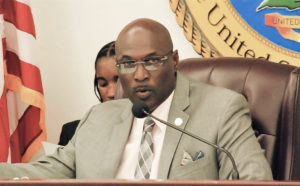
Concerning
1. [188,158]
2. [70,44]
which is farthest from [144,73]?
[70,44]

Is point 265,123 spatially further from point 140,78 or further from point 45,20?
point 45,20

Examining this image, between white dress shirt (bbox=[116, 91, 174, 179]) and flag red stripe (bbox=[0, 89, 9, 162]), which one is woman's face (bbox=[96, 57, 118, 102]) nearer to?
flag red stripe (bbox=[0, 89, 9, 162])

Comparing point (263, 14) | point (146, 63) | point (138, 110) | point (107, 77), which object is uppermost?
point (263, 14)

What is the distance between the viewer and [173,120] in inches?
83.7

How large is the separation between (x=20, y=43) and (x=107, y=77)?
1.83ft

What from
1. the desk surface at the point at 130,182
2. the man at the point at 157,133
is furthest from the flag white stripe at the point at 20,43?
the desk surface at the point at 130,182

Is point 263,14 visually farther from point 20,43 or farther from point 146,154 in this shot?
point 146,154

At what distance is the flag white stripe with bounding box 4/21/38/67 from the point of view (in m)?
3.28

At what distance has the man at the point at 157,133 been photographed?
6.56 ft

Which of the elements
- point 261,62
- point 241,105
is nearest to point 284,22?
point 261,62

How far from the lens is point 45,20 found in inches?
143

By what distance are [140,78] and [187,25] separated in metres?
1.47

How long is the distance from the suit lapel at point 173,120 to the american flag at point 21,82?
1352 millimetres

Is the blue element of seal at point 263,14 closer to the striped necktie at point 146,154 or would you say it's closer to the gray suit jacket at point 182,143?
the gray suit jacket at point 182,143
